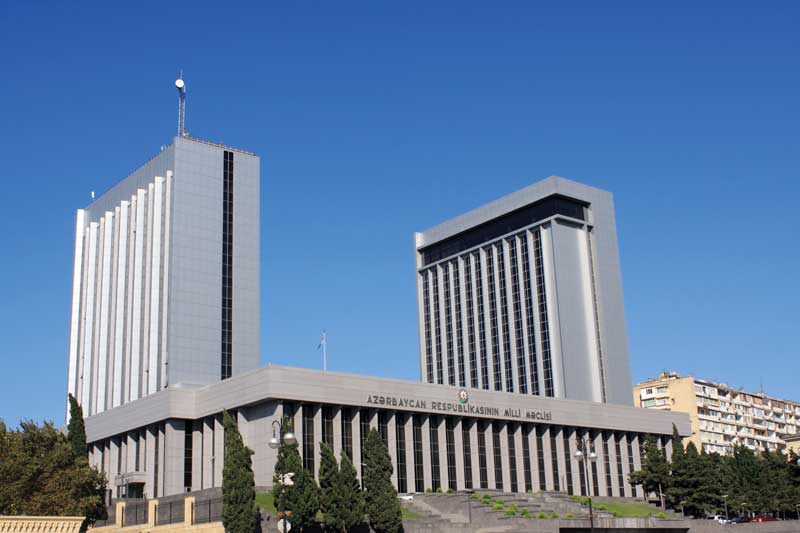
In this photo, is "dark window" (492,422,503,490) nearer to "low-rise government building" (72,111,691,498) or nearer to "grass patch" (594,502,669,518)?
"low-rise government building" (72,111,691,498)

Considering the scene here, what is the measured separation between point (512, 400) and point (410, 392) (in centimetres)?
1362

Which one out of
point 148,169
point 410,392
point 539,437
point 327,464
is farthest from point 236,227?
point 327,464

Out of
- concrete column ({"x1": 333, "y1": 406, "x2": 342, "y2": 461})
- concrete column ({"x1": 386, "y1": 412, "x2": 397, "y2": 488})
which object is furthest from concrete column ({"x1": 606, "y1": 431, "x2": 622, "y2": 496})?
concrete column ({"x1": 333, "y1": 406, "x2": 342, "y2": 461})

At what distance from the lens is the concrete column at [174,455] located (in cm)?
8956

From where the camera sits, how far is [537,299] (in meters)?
131

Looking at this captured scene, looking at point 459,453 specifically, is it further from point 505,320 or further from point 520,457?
point 505,320

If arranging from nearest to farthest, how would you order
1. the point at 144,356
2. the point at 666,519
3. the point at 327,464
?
the point at 327,464
the point at 666,519
the point at 144,356

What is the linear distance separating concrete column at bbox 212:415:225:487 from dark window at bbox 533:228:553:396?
174ft

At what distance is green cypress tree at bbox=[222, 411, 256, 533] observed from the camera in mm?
59125

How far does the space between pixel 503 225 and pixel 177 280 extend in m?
53.7

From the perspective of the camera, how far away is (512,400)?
99812 millimetres

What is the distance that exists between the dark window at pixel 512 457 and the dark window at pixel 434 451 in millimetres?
9702

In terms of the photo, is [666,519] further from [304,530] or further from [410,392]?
[304,530]

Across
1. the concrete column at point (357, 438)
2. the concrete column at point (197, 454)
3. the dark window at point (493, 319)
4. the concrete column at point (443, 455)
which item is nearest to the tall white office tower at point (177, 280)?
the concrete column at point (197, 454)
